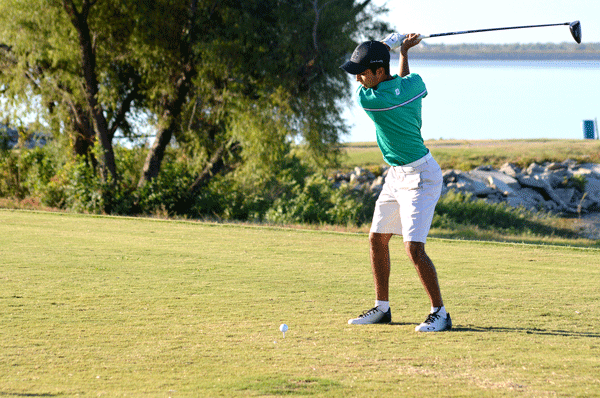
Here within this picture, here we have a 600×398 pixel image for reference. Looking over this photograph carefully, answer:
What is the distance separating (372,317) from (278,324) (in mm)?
707

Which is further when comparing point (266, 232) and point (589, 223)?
point (589, 223)

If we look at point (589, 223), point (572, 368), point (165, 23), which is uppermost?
point (165, 23)

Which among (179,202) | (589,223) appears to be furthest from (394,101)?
(589,223)

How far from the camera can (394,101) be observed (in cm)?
513

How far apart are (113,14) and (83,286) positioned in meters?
13.8

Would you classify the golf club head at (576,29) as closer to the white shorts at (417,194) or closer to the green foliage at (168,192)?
the white shorts at (417,194)

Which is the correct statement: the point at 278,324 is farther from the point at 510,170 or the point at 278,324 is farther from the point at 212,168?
the point at 510,170

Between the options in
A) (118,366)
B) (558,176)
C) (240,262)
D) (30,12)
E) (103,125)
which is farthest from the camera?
(558,176)

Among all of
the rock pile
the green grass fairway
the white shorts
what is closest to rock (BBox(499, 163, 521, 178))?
the rock pile

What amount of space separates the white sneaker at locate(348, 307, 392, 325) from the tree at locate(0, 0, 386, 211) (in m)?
12.9

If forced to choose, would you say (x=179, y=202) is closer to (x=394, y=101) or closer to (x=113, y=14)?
(x=113, y=14)

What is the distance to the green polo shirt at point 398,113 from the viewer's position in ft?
16.9

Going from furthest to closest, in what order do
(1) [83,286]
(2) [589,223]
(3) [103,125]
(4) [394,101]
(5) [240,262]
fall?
(2) [589,223]
(3) [103,125]
(5) [240,262]
(1) [83,286]
(4) [394,101]

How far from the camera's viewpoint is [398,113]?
5180 millimetres
